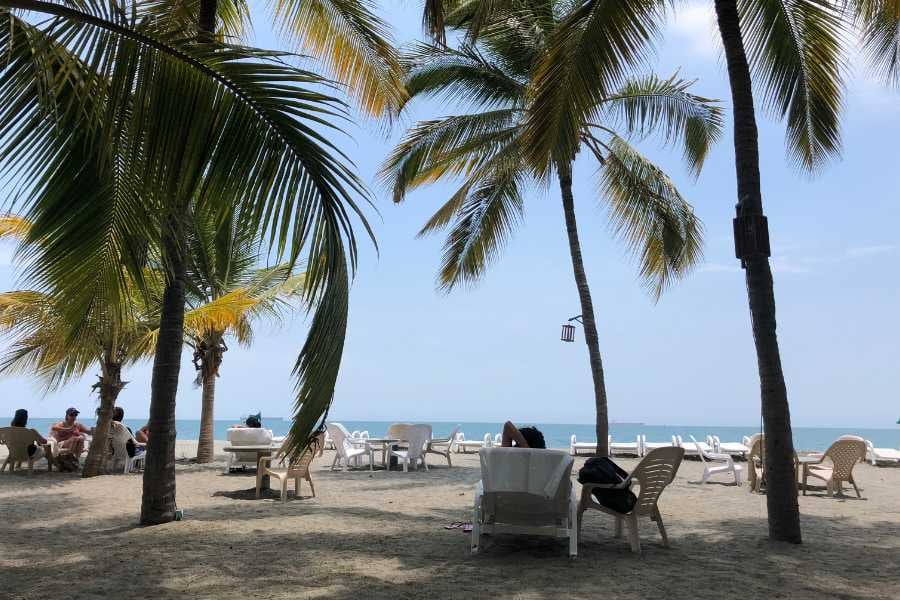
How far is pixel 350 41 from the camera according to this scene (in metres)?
7.84

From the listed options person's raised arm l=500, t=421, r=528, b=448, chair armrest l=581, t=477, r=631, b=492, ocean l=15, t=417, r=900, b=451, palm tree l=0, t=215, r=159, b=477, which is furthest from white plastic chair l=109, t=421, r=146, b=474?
ocean l=15, t=417, r=900, b=451

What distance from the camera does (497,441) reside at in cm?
1888

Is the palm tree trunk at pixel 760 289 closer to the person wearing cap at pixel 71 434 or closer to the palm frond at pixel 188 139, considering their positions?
the palm frond at pixel 188 139

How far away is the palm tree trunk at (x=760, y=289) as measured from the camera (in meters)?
6.58

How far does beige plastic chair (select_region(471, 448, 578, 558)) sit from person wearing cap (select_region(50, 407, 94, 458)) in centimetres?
969

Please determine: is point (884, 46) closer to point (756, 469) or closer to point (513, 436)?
point (513, 436)

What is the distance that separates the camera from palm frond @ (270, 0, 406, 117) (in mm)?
7621

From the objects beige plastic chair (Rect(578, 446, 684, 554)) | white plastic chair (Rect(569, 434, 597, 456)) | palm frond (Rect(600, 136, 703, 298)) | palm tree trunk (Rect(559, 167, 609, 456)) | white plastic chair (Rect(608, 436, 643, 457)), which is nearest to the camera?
beige plastic chair (Rect(578, 446, 684, 554))

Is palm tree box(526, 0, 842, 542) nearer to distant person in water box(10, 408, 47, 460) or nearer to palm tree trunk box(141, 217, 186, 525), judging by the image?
palm tree trunk box(141, 217, 186, 525)

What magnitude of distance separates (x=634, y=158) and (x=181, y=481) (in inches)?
395

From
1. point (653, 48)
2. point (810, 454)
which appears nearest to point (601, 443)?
point (810, 454)

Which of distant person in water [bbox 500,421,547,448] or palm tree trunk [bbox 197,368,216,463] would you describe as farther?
palm tree trunk [bbox 197,368,216,463]

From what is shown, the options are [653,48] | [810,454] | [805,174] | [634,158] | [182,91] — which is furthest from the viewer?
[634,158]

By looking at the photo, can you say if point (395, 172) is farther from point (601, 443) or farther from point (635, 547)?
point (635, 547)
